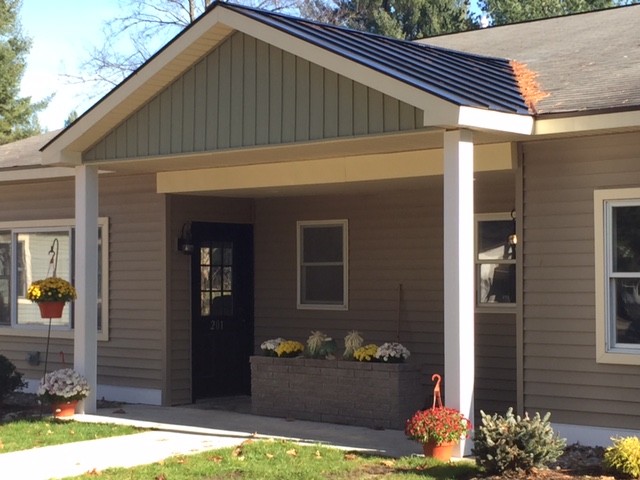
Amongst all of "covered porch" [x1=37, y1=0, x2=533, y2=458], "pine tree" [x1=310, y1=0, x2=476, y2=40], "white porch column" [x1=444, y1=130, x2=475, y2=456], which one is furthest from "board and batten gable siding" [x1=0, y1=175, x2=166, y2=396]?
"pine tree" [x1=310, y1=0, x2=476, y2=40]

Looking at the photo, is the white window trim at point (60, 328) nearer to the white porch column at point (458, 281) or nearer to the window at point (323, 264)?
the window at point (323, 264)

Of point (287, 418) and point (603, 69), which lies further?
point (287, 418)

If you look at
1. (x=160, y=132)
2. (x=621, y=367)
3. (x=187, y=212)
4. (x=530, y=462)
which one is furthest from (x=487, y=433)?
(x=187, y=212)

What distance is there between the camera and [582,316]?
938 centimetres

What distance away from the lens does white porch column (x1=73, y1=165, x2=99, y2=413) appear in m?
11.8

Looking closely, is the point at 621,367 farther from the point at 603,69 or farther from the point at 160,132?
the point at 160,132

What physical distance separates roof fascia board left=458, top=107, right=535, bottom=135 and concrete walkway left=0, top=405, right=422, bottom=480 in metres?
2.92

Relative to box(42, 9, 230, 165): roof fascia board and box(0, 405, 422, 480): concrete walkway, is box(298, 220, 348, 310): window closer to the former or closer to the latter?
box(0, 405, 422, 480): concrete walkway

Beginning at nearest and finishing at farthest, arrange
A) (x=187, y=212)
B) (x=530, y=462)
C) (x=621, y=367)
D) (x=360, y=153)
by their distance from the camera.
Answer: (x=530, y=462), (x=621, y=367), (x=360, y=153), (x=187, y=212)

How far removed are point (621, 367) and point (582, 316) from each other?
0.57 m

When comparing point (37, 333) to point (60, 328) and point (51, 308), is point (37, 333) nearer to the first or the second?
point (60, 328)

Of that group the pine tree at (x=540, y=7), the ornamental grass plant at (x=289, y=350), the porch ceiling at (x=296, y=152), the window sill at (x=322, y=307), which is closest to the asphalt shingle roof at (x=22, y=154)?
the porch ceiling at (x=296, y=152)

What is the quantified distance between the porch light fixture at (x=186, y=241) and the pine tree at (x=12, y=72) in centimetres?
2433

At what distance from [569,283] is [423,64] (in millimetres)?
2408
